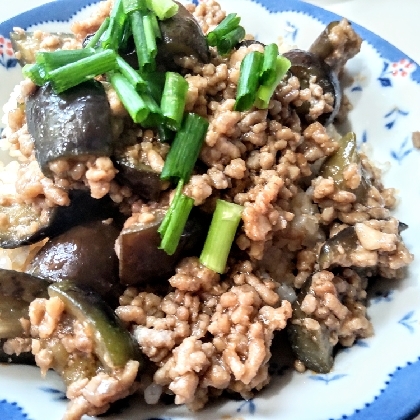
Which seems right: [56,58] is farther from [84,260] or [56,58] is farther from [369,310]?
[369,310]

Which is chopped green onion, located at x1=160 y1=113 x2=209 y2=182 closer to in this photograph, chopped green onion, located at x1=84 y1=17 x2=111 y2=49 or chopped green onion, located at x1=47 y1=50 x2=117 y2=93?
chopped green onion, located at x1=47 y1=50 x2=117 y2=93

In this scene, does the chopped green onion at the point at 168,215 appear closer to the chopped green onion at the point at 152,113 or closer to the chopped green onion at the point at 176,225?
the chopped green onion at the point at 176,225

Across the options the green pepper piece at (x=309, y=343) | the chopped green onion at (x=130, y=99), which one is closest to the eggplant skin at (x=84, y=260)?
the chopped green onion at (x=130, y=99)

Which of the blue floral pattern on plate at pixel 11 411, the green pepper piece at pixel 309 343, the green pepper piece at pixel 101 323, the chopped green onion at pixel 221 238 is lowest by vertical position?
the blue floral pattern on plate at pixel 11 411

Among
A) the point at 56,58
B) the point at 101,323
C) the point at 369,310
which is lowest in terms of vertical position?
the point at 101,323

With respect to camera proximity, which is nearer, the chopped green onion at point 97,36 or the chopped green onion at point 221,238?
the chopped green onion at point 221,238

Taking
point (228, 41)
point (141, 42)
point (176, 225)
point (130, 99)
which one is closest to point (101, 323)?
point (176, 225)
